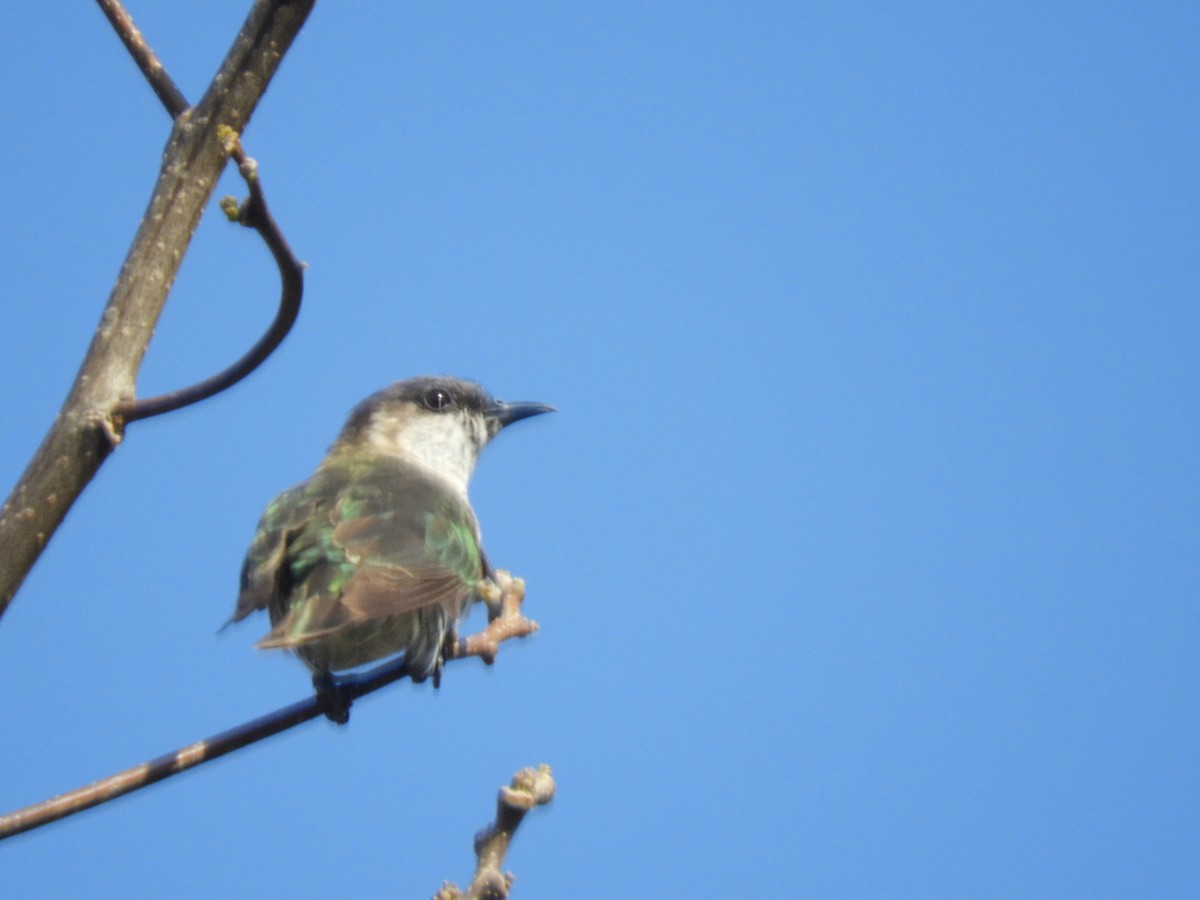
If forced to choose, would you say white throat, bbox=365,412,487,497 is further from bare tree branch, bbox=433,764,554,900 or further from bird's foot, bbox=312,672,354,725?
bare tree branch, bbox=433,764,554,900

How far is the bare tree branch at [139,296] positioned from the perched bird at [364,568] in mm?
1460

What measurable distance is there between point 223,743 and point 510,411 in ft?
14.3

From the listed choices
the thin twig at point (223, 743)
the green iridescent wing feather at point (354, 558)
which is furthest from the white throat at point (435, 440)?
the thin twig at point (223, 743)

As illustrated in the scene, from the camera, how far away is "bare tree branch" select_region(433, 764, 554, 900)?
2332 mm

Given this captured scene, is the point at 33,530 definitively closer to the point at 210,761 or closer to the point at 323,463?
the point at 210,761

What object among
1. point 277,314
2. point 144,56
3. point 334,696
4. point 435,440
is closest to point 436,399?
point 435,440

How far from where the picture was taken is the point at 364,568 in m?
4.45

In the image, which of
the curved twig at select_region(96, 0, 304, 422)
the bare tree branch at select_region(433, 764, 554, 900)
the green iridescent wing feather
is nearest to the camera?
the bare tree branch at select_region(433, 764, 554, 900)

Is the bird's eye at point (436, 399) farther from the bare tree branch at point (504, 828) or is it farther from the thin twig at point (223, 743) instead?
the bare tree branch at point (504, 828)

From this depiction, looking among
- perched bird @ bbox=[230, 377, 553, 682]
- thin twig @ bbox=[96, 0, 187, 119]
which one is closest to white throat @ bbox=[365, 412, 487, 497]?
perched bird @ bbox=[230, 377, 553, 682]

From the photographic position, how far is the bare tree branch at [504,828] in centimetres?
233

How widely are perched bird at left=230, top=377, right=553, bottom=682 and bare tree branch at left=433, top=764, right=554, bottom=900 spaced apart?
1.51 metres

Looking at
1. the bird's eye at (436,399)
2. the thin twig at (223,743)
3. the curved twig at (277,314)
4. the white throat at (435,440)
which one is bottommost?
the thin twig at (223,743)

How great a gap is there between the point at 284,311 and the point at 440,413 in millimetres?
4288
